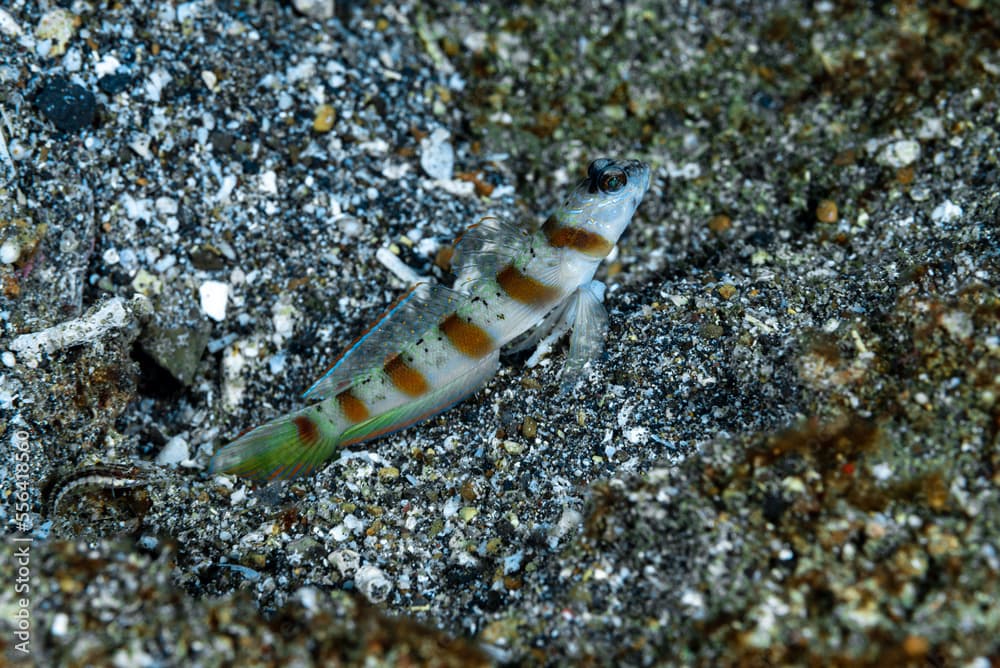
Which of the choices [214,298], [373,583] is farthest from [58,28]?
[373,583]

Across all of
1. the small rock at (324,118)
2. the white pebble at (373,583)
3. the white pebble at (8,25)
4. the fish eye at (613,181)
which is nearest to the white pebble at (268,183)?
the small rock at (324,118)

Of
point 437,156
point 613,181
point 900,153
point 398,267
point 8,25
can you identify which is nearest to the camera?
point 613,181

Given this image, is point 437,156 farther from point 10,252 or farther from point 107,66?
point 10,252

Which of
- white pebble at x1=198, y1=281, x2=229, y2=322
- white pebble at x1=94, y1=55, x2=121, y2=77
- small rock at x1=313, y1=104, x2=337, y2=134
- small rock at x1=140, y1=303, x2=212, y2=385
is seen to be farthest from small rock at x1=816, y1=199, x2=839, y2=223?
white pebble at x1=94, y1=55, x2=121, y2=77

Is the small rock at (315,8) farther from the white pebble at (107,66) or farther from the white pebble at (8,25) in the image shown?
the white pebble at (8,25)

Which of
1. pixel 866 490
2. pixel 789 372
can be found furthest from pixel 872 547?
pixel 789 372

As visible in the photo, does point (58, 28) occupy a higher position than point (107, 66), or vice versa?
point (58, 28)

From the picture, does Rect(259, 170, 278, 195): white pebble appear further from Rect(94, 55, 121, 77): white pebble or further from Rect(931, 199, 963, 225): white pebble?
Rect(931, 199, 963, 225): white pebble

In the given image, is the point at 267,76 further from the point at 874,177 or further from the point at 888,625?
the point at 888,625
